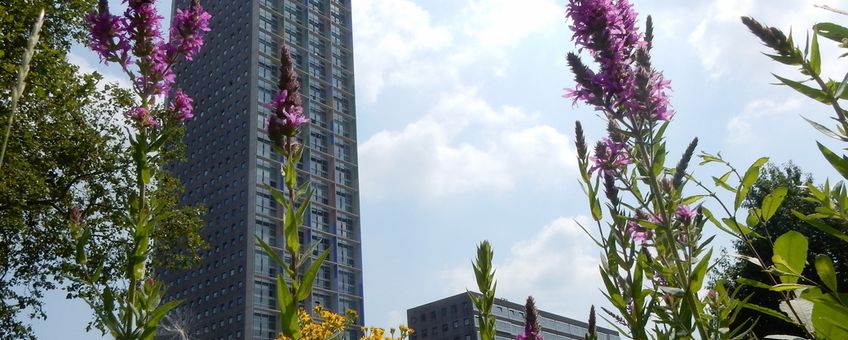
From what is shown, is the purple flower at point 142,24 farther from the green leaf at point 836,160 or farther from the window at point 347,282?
the window at point 347,282

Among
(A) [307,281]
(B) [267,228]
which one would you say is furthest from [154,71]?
(B) [267,228]

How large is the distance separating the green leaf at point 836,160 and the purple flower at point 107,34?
109 inches

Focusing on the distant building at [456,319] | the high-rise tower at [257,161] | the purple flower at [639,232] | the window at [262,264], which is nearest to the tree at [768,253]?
the purple flower at [639,232]

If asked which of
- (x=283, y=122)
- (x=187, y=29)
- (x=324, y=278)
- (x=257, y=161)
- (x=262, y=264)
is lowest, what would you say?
(x=283, y=122)

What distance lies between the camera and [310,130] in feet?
259

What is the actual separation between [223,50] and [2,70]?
7978 centimetres

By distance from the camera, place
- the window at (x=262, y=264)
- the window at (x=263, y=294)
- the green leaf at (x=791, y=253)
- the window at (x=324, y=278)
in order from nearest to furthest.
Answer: the green leaf at (x=791, y=253) < the window at (x=263, y=294) < the window at (x=262, y=264) < the window at (x=324, y=278)

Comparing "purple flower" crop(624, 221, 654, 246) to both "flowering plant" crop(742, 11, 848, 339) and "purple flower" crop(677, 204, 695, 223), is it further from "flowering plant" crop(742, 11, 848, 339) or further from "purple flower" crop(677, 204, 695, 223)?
"flowering plant" crop(742, 11, 848, 339)

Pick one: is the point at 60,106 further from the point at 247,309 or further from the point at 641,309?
the point at 247,309

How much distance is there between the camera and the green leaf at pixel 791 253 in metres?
1.07

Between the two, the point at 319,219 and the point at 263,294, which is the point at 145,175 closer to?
the point at 263,294

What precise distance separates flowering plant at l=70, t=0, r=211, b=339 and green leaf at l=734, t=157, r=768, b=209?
1.77m

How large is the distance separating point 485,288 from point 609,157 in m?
0.87

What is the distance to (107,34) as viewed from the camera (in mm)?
2840
